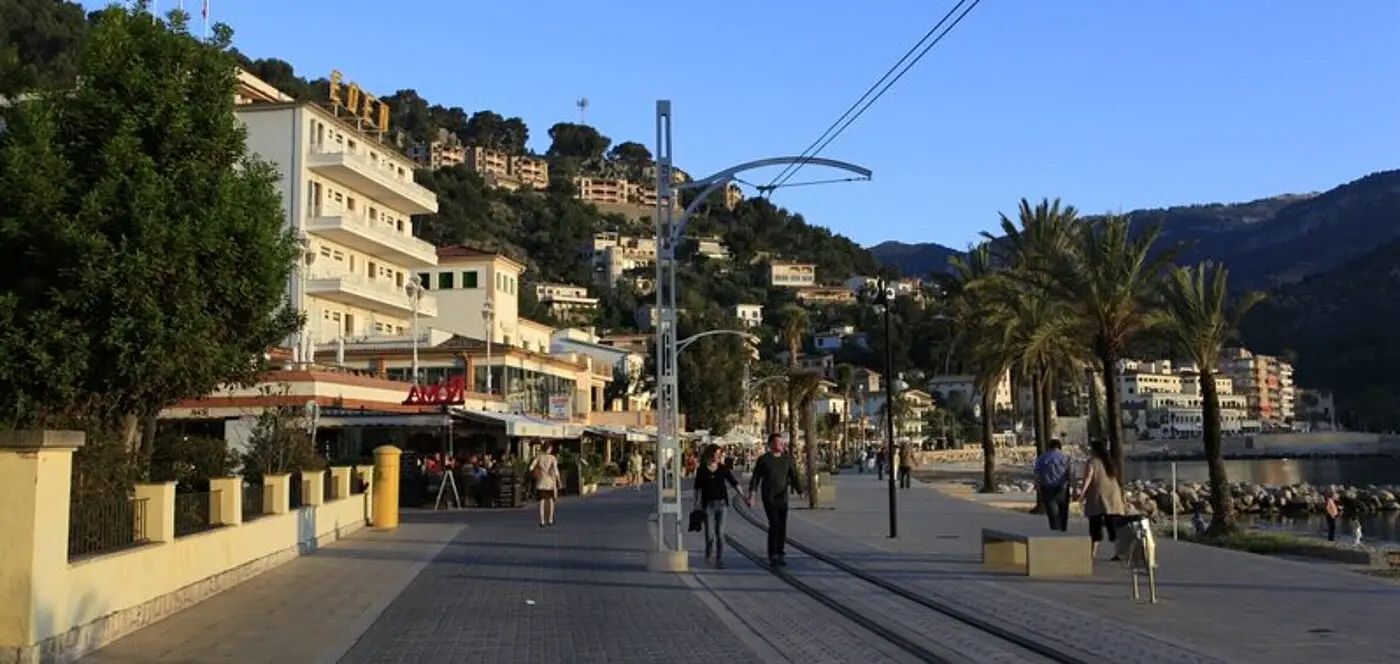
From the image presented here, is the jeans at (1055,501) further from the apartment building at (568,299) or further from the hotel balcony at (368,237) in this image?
the apartment building at (568,299)

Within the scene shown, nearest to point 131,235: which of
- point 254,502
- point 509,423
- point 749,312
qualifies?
point 254,502

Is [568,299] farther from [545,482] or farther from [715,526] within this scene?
[715,526]

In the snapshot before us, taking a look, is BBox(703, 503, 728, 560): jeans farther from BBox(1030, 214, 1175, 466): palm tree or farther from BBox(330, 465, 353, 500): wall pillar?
BBox(1030, 214, 1175, 466): palm tree

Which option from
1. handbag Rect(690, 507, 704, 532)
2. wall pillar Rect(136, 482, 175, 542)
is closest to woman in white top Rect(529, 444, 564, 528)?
handbag Rect(690, 507, 704, 532)

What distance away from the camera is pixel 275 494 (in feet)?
58.2

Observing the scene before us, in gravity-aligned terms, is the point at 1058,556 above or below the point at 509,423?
below

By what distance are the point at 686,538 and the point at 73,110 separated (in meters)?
12.6

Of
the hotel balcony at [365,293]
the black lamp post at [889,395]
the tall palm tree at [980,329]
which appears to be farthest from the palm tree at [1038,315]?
the hotel balcony at [365,293]

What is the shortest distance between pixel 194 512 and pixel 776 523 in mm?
7573

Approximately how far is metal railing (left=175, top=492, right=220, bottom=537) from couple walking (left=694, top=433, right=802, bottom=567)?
657 centimetres

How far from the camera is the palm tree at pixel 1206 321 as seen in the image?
88.8ft

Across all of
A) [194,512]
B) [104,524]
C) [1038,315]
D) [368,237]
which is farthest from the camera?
[368,237]

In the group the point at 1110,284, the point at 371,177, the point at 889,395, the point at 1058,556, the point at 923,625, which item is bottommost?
the point at 923,625

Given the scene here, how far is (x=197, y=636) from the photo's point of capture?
11406 mm
